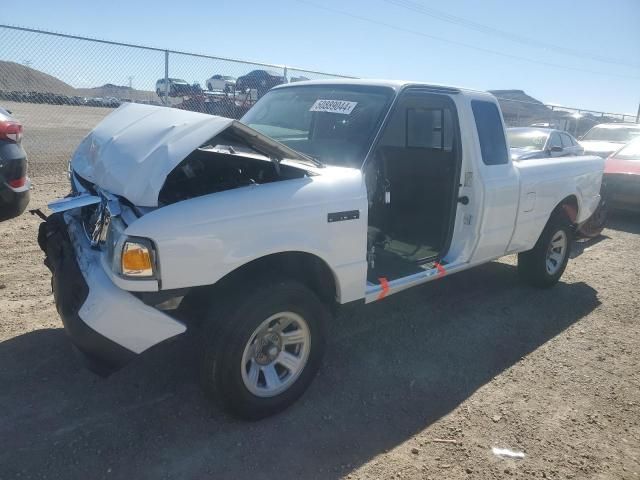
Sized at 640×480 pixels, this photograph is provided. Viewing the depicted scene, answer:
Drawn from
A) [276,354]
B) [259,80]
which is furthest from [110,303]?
[259,80]

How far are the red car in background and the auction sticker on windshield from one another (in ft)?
23.4

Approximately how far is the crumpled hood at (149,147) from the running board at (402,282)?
3.25ft

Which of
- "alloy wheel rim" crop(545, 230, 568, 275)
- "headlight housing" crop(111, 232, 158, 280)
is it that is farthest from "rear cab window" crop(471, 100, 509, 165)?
"headlight housing" crop(111, 232, 158, 280)

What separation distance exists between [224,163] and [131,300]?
1.19 metres

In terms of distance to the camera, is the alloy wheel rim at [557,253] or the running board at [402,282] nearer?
the running board at [402,282]

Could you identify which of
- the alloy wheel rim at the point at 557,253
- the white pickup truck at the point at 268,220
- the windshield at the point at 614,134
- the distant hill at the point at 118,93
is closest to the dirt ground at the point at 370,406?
the white pickup truck at the point at 268,220

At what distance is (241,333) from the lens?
2.55m

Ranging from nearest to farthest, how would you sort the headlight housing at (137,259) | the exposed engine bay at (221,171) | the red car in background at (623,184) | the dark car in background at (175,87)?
the headlight housing at (137,259) → the exposed engine bay at (221,171) → the red car in background at (623,184) → the dark car in background at (175,87)

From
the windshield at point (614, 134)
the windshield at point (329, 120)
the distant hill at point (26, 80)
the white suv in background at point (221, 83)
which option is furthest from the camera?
the windshield at point (614, 134)

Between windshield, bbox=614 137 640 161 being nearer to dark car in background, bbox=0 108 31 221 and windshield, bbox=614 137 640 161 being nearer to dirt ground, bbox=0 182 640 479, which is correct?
dirt ground, bbox=0 182 640 479

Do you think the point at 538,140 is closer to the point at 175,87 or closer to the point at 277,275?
the point at 175,87

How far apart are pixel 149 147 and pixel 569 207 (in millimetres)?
4413

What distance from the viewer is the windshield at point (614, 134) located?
13656 millimetres

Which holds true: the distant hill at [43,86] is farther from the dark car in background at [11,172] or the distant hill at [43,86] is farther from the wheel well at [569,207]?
the wheel well at [569,207]
